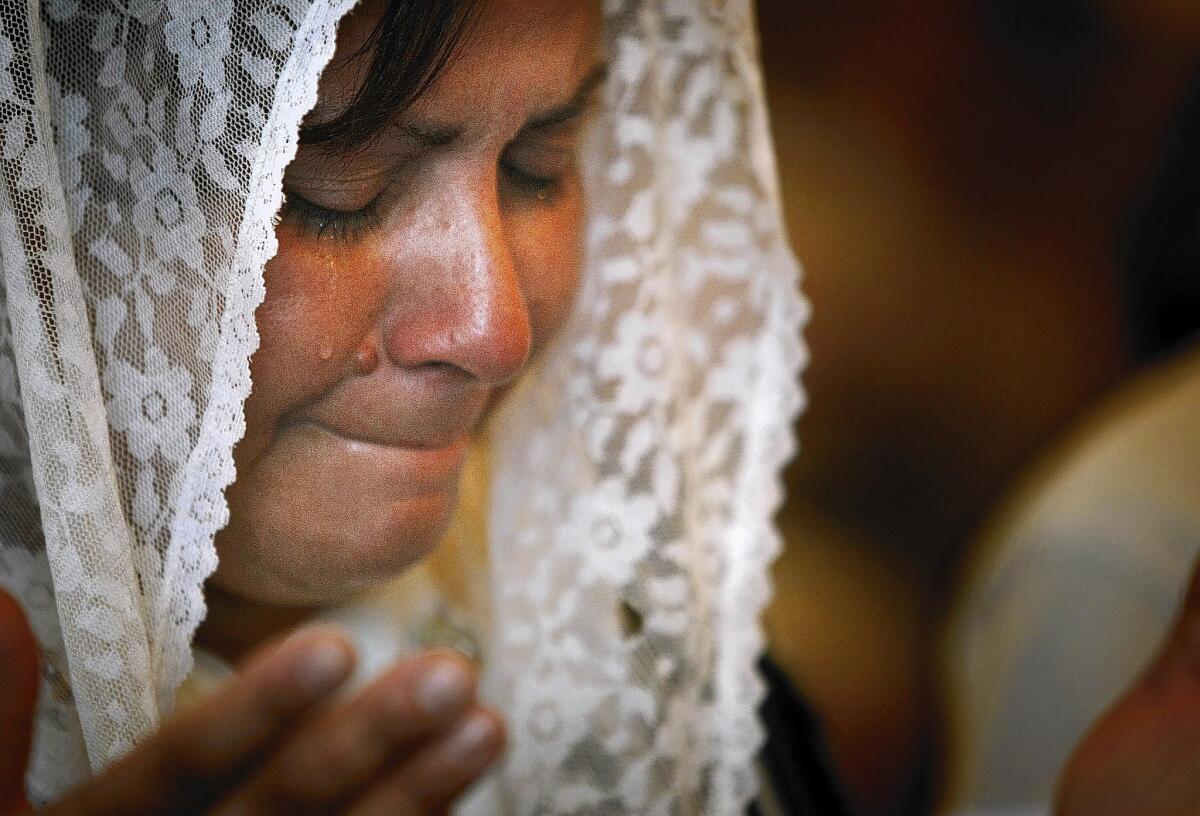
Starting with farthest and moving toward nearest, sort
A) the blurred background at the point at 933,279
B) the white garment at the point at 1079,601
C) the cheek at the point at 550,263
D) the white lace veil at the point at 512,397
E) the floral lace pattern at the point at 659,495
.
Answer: the blurred background at the point at 933,279 < the white garment at the point at 1079,601 < the floral lace pattern at the point at 659,495 < the cheek at the point at 550,263 < the white lace veil at the point at 512,397

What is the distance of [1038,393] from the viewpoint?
2453 mm

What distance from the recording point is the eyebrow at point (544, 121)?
23.1 inches

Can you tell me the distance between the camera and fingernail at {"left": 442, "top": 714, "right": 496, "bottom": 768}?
0.49 m

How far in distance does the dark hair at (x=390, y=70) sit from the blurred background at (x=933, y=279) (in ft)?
5.28

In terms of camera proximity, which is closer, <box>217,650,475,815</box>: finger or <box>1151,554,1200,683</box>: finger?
<box>217,650,475,815</box>: finger

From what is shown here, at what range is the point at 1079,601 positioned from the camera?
1.33m

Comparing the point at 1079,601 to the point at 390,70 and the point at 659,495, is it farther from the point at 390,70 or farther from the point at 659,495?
the point at 390,70

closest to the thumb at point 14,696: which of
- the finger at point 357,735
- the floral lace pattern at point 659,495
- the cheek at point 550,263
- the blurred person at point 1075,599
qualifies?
the finger at point 357,735

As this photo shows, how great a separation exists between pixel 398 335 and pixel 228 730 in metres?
0.26

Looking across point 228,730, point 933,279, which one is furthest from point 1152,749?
→ point 933,279

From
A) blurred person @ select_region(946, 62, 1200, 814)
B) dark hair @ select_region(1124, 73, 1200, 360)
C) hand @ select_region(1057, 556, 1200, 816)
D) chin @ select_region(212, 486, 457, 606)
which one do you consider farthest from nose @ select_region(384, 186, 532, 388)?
dark hair @ select_region(1124, 73, 1200, 360)

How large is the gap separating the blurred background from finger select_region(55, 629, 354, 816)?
1761mm

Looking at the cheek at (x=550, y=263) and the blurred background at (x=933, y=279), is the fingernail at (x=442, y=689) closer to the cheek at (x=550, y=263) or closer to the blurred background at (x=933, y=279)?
the cheek at (x=550, y=263)

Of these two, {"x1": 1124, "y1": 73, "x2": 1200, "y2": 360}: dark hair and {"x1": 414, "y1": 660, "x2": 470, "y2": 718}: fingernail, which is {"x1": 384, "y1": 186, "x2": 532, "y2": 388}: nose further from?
{"x1": 1124, "y1": 73, "x2": 1200, "y2": 360}: dark hair
